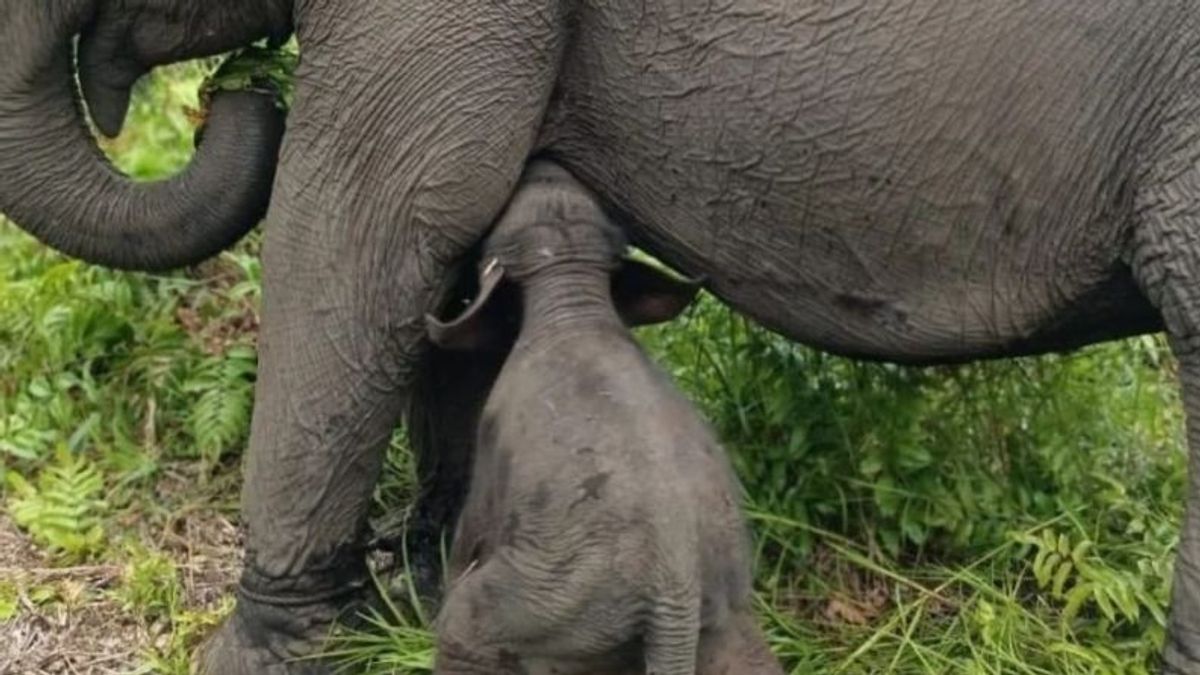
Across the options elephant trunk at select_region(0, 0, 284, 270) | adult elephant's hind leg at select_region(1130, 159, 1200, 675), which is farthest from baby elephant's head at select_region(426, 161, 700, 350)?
adult elephant's hind leg at select_region(1130, 159, 1200, 675)

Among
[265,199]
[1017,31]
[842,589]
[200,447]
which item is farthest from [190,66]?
[1017,31]

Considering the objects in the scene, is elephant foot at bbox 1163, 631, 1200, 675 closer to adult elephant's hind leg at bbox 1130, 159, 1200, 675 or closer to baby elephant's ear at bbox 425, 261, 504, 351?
adult elephant's hind leg at bbox 1130, 159, 1200, 675

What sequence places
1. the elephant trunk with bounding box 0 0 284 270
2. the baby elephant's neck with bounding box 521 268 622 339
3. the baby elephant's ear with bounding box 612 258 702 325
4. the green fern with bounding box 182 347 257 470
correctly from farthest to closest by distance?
the green fern with bounding box 182 347 257 470, the elephant trunk with bounding box 0 0 284 270, the baby elephant's ear with bounding box 612 258 702 325, the baby elephant's neck with bounding box 521 268 622 339

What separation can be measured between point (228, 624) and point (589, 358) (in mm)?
931

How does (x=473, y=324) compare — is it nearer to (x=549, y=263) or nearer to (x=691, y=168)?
(x=549, y=263)

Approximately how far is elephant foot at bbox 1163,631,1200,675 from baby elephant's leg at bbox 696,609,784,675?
568mm

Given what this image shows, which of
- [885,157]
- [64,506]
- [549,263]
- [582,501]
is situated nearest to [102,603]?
[64,506]

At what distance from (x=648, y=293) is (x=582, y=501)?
1.71 feet

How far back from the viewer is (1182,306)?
3316mm

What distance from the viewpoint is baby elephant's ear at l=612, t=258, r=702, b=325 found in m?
3.59

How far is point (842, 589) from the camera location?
13.6 ft

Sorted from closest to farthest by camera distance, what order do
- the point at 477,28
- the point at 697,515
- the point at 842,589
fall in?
the point at 697,515 → the point at 477,28 → the point at 842,589

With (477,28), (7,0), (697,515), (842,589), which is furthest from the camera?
(842,589)

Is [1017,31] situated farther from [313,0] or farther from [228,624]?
[228,624]
